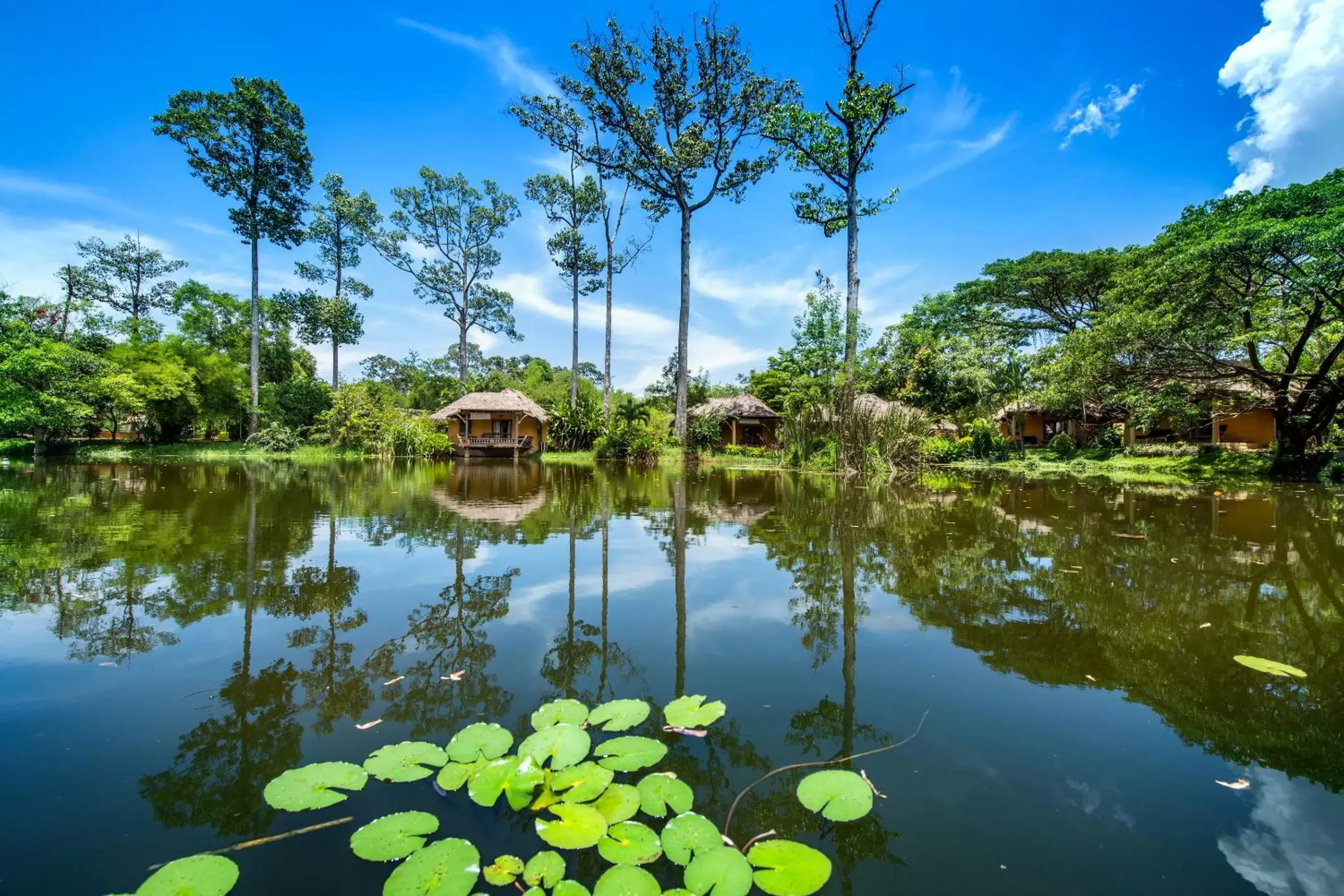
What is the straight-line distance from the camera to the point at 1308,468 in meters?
13.1

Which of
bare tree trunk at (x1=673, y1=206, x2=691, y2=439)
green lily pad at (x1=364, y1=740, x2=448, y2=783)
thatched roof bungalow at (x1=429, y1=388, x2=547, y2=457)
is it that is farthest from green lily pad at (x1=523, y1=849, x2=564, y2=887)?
thatched roof bungalow at (x1=429, y1=388, x2=547, y2=457)

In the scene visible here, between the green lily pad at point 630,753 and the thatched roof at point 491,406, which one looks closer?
the green lily pad at point 630,753

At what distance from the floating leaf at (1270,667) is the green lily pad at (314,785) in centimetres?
376

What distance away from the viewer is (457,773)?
166cm

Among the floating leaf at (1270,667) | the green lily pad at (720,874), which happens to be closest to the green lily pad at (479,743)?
the green lily pad at (720,874)

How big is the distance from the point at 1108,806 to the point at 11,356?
25571 millimetres

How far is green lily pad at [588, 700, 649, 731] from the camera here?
194cm

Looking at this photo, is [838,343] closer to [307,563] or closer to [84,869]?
[307,563]

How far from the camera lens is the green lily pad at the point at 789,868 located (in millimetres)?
1249

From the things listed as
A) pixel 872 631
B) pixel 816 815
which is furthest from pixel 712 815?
pixel 872 631

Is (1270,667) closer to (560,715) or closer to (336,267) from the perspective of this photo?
(560,715)

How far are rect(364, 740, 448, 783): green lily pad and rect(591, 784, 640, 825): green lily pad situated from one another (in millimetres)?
563

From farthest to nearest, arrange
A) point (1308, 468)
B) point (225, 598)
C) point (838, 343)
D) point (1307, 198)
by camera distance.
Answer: point (838, 343)
point (1308, 468)
point (1307, 198)
point (225, 598)

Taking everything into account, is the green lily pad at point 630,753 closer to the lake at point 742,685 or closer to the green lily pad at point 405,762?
the lake at point 742,685
